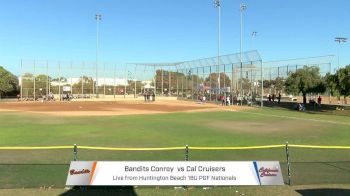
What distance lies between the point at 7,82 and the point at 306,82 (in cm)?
6897

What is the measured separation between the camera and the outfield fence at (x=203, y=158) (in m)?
9.95

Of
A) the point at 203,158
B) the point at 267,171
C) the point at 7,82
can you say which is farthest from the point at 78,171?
the point at 7,82

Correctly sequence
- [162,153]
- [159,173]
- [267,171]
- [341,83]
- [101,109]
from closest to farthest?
[159,173] → [267,171] → [162,153] → [341,83] → [101,109]

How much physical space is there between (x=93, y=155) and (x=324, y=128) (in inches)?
633

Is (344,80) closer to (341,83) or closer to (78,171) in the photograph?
(341,83)

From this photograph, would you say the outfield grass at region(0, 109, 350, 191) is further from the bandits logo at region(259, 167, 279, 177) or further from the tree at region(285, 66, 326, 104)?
the tree at region(285, 66, 326, 104)

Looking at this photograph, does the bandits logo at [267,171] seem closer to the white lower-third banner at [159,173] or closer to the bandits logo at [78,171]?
the white lower-third banner at [159,173]

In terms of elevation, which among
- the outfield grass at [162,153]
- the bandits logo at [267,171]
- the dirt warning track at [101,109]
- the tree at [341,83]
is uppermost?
the tree at [341,83]

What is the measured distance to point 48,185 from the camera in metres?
9.70

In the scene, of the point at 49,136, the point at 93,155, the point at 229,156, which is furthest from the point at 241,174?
the point at 49,136

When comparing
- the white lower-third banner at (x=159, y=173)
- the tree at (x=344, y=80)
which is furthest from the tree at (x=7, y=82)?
the white lower-third banner at (x=159, y=173)

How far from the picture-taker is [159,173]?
9469 mm

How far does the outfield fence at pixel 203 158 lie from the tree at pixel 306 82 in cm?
3575

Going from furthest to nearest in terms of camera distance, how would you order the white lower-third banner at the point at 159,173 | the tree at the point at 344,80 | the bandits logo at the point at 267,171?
the tree at the point at 344,80 → the bandits logo at the point at 267,171 → the white lower-third banner at the point at 159,173
